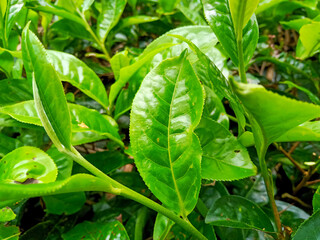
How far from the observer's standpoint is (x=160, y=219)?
0.58m

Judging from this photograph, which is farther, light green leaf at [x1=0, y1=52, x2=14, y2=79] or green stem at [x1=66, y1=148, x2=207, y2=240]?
light green leaf at [x1=0, y1=52, x2=14, y2=79]

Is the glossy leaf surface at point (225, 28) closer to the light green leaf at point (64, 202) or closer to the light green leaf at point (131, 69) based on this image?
the light green leaf at point (131, 69)

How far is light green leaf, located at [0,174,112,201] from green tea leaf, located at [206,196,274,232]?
0.28 meters

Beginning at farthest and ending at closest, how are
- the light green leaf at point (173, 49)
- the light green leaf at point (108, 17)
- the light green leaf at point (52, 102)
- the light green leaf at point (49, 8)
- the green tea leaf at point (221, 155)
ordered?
the light green leaf at point (108, 17) → the light green leaf at point (49, 8) → the light green leaf at point (173, 49) → the green tea leaf at point (221, 155) → the light green leaf at point (52, 102)

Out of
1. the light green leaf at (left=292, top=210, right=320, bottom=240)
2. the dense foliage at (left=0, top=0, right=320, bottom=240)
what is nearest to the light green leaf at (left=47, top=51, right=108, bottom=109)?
the dense foliage at (left=0, top=0, right=320, bottom=240)

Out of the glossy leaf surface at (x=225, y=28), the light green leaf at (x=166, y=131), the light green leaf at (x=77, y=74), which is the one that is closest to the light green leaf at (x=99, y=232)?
the light green leaf at (x=166, y=131)

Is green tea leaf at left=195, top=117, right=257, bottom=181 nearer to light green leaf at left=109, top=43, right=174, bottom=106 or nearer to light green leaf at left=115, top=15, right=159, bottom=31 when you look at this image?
light green leaf at left=109, top=43, right=174, bottom=106

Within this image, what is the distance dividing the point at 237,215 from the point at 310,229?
14 cm

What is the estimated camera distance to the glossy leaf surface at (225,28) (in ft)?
1.82

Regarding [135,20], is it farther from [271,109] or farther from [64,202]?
[271,109]

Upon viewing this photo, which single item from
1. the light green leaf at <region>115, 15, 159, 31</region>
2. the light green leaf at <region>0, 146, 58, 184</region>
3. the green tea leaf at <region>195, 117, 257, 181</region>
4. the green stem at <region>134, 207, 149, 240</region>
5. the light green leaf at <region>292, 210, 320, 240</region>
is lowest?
the green stem at <region>134, 207, 149, 240</region>

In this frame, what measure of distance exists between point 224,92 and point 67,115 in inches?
9.1

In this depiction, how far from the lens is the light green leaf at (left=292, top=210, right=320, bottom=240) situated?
47 centimetres

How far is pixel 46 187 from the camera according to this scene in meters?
0.33
